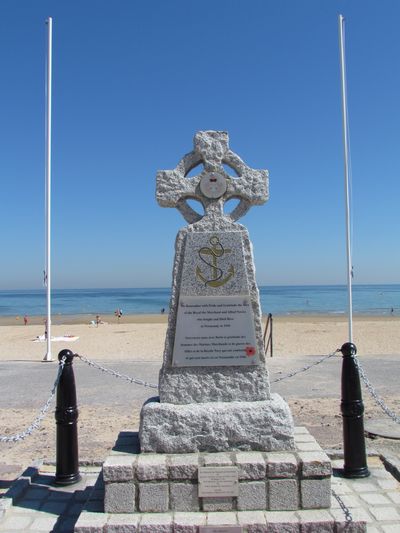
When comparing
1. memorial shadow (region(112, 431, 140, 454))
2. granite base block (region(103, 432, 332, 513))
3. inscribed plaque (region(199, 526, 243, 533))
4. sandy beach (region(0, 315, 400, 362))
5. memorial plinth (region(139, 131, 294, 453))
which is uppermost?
memorial plinth (region(139, 131, 294, 453))

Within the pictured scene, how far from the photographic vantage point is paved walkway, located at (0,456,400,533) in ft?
12.9

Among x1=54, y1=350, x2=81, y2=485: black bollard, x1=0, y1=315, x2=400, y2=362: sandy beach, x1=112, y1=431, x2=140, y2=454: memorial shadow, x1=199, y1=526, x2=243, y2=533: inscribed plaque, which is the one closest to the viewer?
x1=199, y1=526, x2=243, y2=533: inscribed plaque

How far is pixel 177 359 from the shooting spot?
13.7 ft

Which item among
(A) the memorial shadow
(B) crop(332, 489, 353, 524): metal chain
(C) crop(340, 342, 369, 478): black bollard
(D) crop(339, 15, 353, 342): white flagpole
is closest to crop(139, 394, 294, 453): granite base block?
(A) the memorial shadow

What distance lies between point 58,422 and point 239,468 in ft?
6.07

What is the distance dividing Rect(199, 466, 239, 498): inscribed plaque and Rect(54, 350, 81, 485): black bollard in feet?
5.05

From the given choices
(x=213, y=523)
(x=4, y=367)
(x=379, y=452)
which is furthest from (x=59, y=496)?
(x=4, y=367)

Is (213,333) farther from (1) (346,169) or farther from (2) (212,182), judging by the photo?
(1) (346,169)

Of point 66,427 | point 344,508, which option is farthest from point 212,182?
point 344,508

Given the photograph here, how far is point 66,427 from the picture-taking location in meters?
4.70

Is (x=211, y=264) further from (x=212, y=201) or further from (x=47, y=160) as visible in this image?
(x=47, y=160)

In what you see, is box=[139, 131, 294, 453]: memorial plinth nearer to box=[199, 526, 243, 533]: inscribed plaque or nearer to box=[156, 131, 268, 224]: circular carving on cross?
box=[156, 131, 268, 224]: circular carving on cross

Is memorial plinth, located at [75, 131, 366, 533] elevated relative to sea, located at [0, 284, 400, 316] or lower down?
elevated

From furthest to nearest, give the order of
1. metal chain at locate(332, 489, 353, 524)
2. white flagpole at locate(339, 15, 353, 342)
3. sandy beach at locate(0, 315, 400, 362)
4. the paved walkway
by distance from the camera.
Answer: sandy beach at locate(0, 315, 400, 362)
white flagpole at locate(339, 15, 353, 342)
the paved walkway
metal chain at locate(332, 489, 353, 524)
